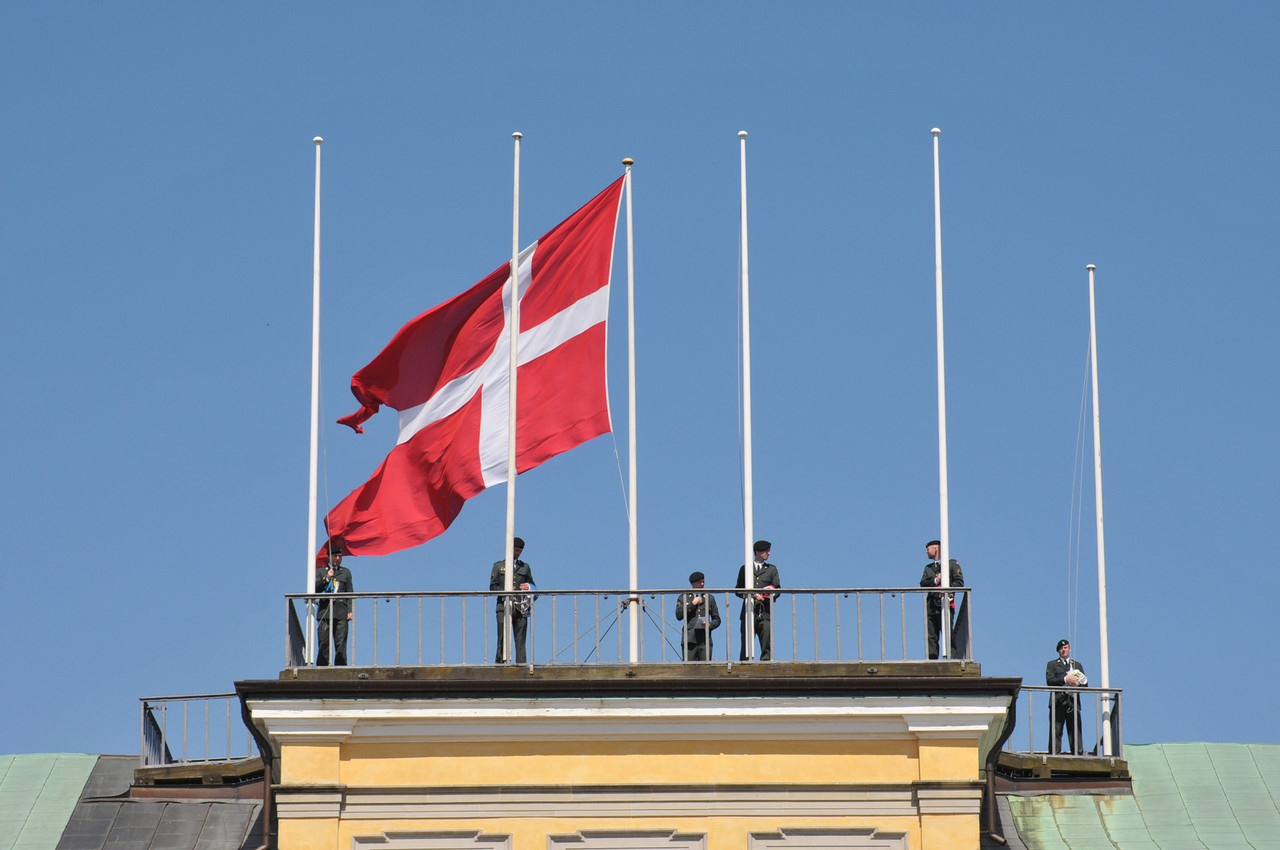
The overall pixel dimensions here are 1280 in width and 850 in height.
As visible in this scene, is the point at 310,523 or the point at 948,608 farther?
the point at 310,523

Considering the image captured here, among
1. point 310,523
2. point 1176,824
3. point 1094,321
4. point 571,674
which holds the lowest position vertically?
point 1176,824

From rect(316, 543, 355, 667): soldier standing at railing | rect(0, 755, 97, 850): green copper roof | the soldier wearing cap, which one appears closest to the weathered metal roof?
rect(0, 755, 97, 850): green copper roof

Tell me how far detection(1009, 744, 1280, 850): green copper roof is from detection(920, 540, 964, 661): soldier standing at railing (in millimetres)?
4012

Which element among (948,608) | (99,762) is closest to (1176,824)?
(948,608)

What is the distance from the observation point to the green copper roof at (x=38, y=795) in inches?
1174

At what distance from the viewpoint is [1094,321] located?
3653 cm

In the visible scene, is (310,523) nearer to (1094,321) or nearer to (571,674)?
(571,674)

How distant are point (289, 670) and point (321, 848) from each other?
2.07 metres

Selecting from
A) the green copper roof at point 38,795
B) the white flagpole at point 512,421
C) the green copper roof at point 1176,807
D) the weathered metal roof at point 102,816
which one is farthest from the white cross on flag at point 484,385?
the green copper roof at point 1176,807

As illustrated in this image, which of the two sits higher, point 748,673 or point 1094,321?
point 1094,321

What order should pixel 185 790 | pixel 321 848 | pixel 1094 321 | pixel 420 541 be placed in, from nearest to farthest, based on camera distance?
pixel 321 848 → pixel 420 541 → pixel 185 790 → pixel 1094 321

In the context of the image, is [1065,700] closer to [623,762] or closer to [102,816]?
[623,762]

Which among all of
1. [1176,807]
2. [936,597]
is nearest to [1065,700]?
[1176,807]

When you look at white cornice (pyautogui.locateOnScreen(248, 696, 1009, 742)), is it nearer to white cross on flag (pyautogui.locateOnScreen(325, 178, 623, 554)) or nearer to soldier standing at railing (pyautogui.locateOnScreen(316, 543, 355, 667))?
soldier standing at railing (pyautogui.locateOnScreen(316, 543, 355, 667))
